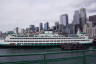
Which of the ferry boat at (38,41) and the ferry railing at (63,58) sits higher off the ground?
the ferry railing at (63,58)

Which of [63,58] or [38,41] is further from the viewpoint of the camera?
[38,41]

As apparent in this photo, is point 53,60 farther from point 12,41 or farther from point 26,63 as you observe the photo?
point 12,41

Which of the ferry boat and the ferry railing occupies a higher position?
the ferry railing

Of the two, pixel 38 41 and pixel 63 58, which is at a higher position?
pixel 63 58

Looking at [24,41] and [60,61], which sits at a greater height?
[60,61]

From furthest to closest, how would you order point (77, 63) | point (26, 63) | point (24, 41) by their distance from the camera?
1. point (24, 41)
2. point (77, 63)
3. point (26, 63)

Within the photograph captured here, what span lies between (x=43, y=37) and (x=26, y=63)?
4724 centimetres

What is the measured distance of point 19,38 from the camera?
165 ft

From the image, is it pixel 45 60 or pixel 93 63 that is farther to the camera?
pixel 93 63

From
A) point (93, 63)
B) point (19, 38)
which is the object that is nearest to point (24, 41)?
point (19, 38)

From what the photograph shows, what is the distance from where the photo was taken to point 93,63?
4.47m

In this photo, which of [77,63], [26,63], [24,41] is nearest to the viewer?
[26,63]

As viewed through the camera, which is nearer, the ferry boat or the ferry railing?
the ferry railing

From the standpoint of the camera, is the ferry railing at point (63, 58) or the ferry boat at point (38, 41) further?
the ferry boat at point (38, 41)
